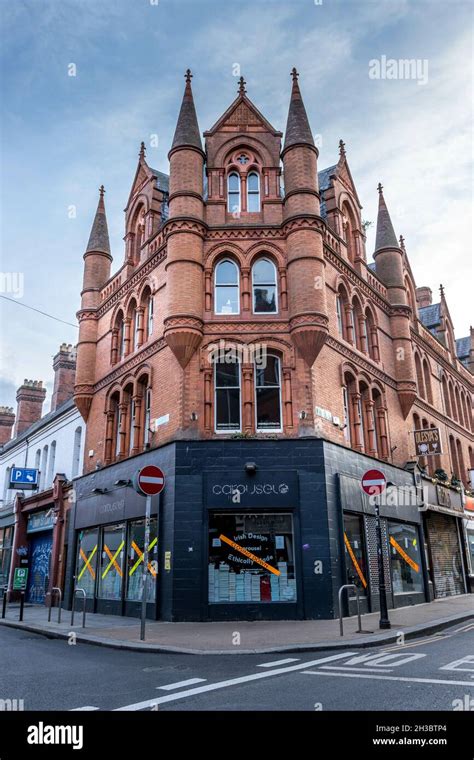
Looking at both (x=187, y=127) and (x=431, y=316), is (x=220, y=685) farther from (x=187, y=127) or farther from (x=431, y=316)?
(x=431, y=316)

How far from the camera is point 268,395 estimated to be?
17328mm

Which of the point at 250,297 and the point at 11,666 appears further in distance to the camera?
the point at 250,297

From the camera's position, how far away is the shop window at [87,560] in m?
20.1

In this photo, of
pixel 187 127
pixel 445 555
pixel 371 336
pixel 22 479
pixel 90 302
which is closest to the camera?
pixel 187 127

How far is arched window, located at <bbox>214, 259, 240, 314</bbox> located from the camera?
18250mm

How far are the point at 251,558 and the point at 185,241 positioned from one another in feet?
31.8

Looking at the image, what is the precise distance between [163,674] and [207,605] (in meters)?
6.96

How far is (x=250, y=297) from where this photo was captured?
1819 centimetres

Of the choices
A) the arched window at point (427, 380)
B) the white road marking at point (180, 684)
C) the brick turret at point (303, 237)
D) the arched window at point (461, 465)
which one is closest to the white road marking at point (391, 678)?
the white road marking at point (180, 684)

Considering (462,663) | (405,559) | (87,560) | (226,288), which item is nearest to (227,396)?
(226,288)

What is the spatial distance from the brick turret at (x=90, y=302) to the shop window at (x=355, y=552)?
38.8 ft
